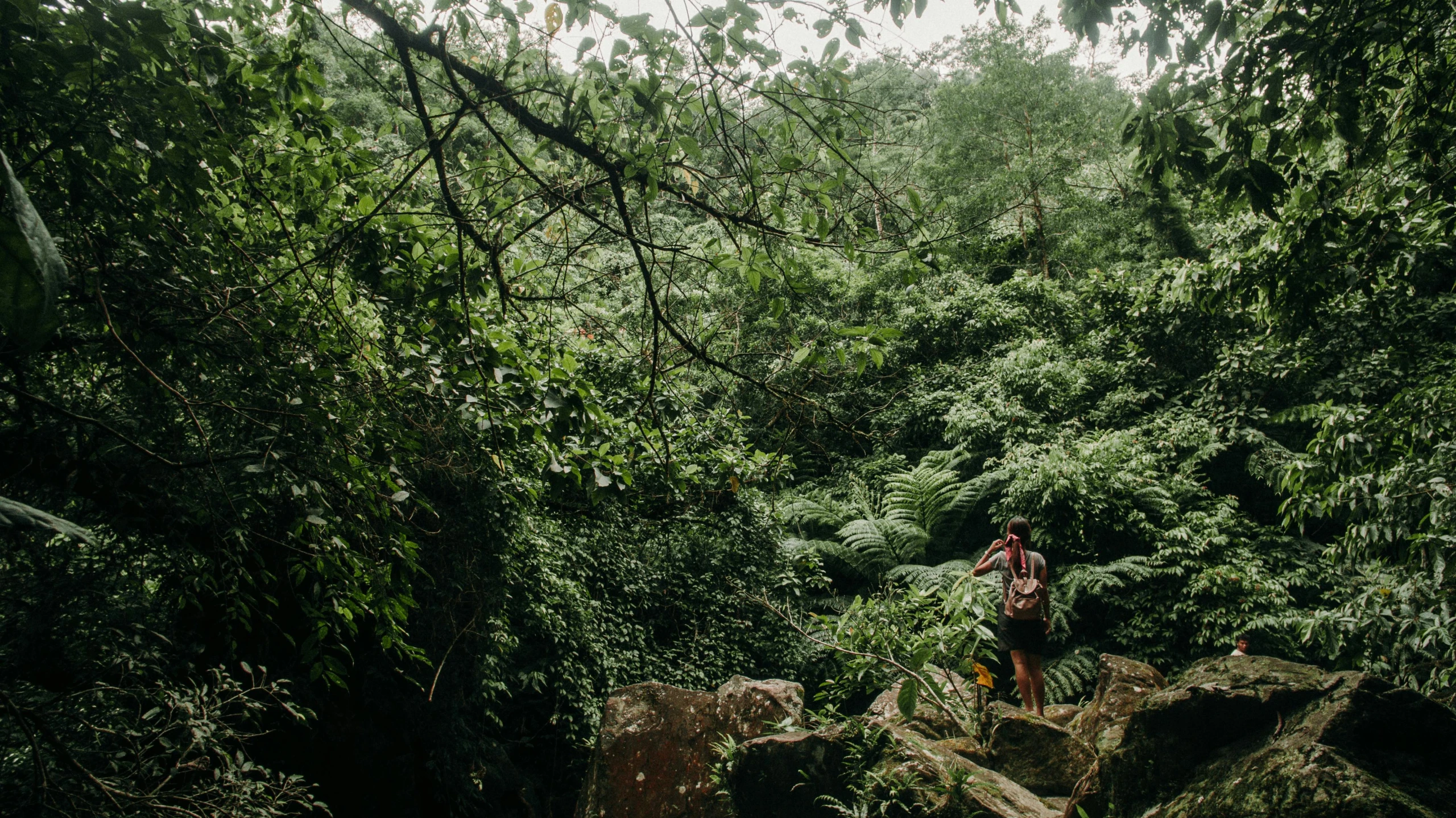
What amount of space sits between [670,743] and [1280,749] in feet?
9.83

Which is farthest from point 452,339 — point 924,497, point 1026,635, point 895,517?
point 924,497

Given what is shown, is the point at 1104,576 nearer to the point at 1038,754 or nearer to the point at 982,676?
the point at 1038,754

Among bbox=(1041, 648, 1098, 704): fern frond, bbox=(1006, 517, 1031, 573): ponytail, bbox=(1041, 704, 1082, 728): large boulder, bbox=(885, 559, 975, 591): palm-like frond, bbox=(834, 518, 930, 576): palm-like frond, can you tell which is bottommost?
bbox=(1041, 704, 1082, 728): large boulder

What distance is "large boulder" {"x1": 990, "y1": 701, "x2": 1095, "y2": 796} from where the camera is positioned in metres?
3.28

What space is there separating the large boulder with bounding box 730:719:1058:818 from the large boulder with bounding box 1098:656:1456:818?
1.78 feet

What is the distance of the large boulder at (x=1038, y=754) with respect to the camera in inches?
129

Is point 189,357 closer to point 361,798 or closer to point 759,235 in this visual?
point 759,235

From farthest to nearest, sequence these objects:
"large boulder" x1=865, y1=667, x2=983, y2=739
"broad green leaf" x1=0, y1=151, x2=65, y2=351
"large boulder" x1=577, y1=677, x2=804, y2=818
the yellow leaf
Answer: "large boulder" x1=577, y1=677, x2=804, y2=818, "large boulder" x1=865, y1=667, x2=983, y2=739, the yellow leaf, "broad green leaf" x1=0, y1=151, x2=65, y2=351

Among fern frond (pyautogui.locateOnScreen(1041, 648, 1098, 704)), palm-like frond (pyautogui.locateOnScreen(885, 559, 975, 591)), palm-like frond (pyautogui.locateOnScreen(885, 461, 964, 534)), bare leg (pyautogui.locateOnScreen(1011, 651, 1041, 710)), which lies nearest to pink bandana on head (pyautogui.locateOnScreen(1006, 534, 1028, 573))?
bare leg (pyautogui.locateOnScreen(1011, 651, 1041, 710))

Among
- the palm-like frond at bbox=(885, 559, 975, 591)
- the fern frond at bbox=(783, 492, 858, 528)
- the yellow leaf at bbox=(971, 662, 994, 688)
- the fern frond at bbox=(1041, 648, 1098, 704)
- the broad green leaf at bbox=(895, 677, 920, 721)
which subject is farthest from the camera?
the fern frond at bbox=(783, 492, 858, 528)

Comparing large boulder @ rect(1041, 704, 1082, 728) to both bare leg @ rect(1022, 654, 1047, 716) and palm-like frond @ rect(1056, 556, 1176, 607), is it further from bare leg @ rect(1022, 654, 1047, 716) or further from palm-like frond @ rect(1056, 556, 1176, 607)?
palm-like frond @ rect(1056, 556, 1176, 607)

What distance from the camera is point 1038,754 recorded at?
3350 millimetres

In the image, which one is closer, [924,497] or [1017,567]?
[1017,567]

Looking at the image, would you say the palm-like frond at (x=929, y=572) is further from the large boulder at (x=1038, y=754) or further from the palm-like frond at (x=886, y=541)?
the large boulder at (x=1038, y=754)
